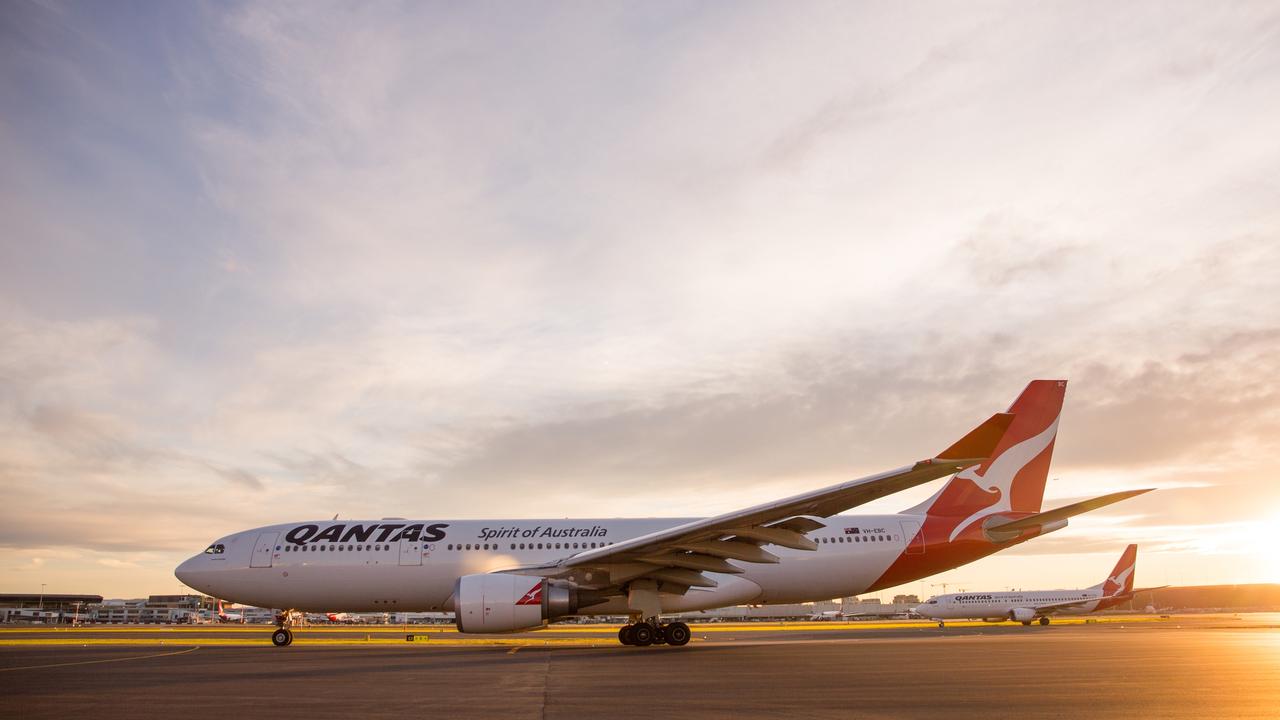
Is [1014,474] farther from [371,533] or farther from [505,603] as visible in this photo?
[371,533]

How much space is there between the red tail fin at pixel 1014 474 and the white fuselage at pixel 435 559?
1009 mm

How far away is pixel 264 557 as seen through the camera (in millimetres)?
20188

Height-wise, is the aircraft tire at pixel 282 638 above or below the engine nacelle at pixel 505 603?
below

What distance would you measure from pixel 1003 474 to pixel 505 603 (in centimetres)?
1266

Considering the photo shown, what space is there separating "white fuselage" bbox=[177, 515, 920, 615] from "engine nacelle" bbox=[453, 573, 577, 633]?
3.59 meters

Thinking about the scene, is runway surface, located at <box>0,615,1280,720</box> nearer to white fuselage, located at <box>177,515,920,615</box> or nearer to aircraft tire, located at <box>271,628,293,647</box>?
white fuselage, located at <box>177,515,920,615</box>

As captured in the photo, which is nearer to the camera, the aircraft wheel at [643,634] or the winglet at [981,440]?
the winglet at [981,440]

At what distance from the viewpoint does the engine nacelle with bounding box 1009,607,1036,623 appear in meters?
44.5

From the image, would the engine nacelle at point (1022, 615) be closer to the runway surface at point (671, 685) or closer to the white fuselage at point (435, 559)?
the white fuselage at point (435, 559)

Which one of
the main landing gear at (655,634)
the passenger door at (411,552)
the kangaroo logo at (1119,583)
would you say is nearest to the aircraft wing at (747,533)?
the main landing gear at (655,634)

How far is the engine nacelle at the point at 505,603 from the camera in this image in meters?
15.1

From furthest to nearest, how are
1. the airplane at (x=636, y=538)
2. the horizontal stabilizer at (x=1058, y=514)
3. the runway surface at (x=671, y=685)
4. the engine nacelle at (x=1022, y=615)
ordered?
1. the engine nacelle at (x=1022, y=615)
2. the airplane at (x=636, y=538)
3. the horizontal stabilizer at (x=1058, y=514)
4. the runway surface at (x=671, y=685)

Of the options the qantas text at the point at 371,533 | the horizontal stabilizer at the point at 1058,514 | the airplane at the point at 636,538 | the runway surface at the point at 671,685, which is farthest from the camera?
the qantas text at the point at 371,533

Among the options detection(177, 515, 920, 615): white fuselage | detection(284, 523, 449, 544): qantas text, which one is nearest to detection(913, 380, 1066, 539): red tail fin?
detection(177, 515, 920, 615): white fuselage
